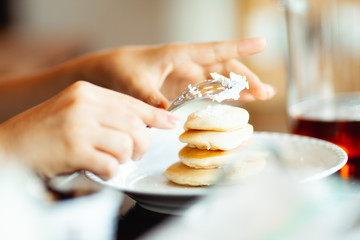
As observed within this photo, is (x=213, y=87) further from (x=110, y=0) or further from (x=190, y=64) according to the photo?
(x=110, y=0)

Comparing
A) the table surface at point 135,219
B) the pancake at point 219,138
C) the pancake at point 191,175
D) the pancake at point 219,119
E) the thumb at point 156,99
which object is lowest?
the table surface at point 135,219

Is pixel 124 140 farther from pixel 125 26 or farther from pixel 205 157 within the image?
pixel 125 26

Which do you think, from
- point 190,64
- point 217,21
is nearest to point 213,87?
point 190,64

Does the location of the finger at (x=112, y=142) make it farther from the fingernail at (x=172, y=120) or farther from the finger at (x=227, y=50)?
the finger at (x=227, y=50)

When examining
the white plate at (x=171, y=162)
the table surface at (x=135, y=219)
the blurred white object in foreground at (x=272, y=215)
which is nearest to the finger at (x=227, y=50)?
the white plate at (x=171, y=162)

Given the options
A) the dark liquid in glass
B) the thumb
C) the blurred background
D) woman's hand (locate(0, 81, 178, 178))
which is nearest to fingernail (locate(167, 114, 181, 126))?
woman's hand (locate(0, 81, 178, 178))

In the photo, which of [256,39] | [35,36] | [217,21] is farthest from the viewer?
[35,36]

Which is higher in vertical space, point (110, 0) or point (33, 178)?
point (110, 0)
